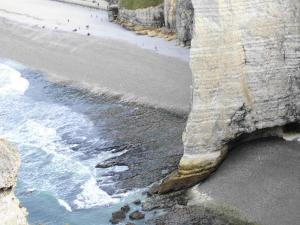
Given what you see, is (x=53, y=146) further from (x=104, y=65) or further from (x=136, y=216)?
(x=104, y=65)

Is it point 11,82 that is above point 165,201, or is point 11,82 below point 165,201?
above

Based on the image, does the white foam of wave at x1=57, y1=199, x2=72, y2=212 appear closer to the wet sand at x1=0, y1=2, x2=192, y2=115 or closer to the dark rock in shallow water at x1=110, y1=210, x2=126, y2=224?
the dark rock in shallow water at x1=110, y1=210, x2=126, y2=224

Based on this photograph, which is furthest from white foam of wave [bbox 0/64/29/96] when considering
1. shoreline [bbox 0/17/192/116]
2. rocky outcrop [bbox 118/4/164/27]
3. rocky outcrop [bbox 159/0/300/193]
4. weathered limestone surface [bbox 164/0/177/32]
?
rocky outcrop [bbox 159/0/300/193]

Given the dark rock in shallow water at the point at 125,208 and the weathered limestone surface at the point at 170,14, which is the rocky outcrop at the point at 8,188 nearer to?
the dark rock in shallow water at the point at 125,208

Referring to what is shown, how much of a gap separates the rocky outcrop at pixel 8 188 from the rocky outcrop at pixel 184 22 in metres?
31.0

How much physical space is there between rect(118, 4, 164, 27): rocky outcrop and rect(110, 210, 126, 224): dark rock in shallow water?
86.0ft

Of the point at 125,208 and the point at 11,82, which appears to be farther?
the point at 11,82

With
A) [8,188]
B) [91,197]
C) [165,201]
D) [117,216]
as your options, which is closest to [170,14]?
[91,197]

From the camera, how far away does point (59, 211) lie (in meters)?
31.1

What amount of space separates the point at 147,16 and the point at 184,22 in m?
7.07

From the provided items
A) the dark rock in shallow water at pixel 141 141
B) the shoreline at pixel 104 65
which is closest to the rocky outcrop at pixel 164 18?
the shoreline at pixel 104 65

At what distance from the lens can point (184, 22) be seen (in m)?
46.9

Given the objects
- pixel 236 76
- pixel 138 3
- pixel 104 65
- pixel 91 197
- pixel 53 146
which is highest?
pixel 138 3

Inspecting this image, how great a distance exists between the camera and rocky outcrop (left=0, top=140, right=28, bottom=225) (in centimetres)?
1622
